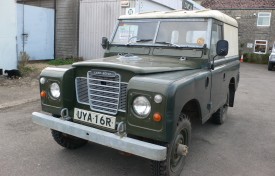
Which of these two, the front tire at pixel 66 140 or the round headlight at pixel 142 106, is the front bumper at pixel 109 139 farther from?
the front tire at pixel 66 140

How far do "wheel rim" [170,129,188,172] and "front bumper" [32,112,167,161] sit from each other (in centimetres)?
47

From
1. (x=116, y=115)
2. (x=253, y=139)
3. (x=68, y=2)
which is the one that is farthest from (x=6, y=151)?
(x=68, y=2)

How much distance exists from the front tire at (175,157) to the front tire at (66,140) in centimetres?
152

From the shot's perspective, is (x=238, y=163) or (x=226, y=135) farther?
(x=226, y=135)

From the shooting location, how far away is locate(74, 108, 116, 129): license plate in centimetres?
337

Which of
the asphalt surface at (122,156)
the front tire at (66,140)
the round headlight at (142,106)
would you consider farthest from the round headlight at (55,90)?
the round headlight at (142,106)

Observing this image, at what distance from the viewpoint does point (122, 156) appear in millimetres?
4199

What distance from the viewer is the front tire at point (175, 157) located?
324 centimetres

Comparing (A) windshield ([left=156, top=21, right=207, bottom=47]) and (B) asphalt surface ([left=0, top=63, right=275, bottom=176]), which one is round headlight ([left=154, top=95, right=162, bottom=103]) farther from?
(A) windshield ([left=156, top=21, right=207, bottom=47])

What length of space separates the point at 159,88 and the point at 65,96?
136cm

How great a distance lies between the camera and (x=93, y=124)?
11.5 ft

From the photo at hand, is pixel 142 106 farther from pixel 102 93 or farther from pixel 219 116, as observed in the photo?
pixel 219 116

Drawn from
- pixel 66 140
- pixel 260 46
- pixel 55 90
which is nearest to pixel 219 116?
pixel 66 140

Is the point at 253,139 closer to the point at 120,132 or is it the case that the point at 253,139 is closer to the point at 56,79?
the point at 120,132
